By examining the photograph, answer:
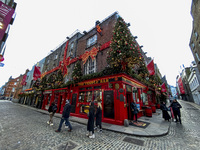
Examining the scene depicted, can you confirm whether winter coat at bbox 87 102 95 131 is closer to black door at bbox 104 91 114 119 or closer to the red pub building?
the red pub building

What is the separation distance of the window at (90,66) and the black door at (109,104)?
410cm

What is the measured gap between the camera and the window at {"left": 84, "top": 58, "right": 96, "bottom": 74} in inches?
443

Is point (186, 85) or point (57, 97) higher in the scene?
point (186, 85)

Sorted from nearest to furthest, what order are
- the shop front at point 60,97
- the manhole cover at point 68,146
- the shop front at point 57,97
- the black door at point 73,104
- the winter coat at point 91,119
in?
1. the manhole cover at point 68,146
2. the winter coat at point 91,119
3. the black door at point 73,104
4. the shop front at point 60,97
5. the shop front at point 57,97

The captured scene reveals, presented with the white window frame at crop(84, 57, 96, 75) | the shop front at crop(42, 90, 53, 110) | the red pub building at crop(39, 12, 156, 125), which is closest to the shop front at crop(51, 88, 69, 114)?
the red pub building at crop(39, 12, 156, 125)

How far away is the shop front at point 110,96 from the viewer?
725 cm

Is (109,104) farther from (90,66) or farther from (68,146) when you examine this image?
(90,66)

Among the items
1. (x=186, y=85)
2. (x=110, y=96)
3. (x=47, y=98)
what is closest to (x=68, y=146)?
(x=110, y=96)

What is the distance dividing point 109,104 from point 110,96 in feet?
2.40

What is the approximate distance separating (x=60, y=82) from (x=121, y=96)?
11.0 metres

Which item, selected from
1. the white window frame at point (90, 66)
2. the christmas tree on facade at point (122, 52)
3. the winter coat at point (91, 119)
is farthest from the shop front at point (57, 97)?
the christmas tree on facade at point (122, 52)

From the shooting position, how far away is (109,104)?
25.8ft

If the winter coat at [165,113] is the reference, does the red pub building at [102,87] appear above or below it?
above

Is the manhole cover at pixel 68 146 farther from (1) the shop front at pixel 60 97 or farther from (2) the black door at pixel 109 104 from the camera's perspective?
(1) the shop front at pixel 60 97
